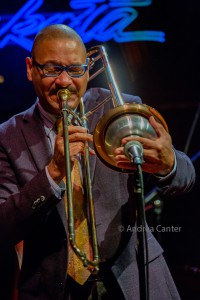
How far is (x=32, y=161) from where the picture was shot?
85.3 inches

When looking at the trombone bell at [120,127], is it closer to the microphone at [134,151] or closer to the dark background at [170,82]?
the microphone at [134,151]

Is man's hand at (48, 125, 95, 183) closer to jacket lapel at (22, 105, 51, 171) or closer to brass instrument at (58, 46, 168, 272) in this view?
brass instrument at (58, 46, 168, 272)

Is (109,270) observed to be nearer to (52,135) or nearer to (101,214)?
(101,214)

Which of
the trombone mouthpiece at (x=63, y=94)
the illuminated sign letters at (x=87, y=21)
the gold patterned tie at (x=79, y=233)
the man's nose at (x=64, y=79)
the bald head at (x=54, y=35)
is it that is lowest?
the gold patterned tie at (x=79, y=233)

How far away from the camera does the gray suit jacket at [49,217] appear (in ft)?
6.37

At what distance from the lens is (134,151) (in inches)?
62.8

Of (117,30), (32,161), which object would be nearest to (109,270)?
(32,161)

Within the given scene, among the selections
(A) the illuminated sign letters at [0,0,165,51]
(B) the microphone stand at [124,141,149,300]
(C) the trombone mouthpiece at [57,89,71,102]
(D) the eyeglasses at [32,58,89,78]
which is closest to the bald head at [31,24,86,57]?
(D) the eyeglasses at [32,58,89,78]

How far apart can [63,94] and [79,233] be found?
27.1 inches

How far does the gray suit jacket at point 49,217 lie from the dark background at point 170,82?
2.84 metres

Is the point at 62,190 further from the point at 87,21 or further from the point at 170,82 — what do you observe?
the point at 170,82

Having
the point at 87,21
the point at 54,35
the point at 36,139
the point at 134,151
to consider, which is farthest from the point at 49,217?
the point at 87,21

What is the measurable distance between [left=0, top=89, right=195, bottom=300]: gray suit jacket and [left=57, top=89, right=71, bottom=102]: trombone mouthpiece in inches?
11.2

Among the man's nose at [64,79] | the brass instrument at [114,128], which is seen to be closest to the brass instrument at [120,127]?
the brass instrument at [114,128]
